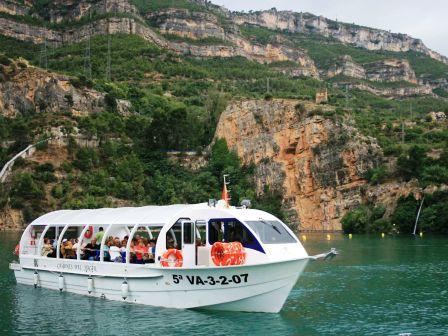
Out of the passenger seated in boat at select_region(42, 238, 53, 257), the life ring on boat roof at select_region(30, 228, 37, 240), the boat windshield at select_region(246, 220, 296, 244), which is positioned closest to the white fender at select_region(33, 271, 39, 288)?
the passenger seated in boat at select_region(42, 238, 53, 257)

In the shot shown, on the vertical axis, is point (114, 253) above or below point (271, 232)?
below

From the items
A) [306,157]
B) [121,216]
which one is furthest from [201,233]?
[306,157]

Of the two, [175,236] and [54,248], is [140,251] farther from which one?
[54,248]

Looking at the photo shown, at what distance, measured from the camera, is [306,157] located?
413 ft

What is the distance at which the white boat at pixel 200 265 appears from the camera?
99.3 feet

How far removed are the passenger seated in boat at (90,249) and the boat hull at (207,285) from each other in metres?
1.53

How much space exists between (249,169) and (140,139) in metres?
25.3

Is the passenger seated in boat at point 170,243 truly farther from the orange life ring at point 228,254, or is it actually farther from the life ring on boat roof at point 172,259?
the orange life ring at point 228,254

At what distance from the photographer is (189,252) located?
31.8 meters

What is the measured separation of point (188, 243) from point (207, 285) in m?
2.49

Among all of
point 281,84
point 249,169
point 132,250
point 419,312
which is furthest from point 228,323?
→ point 281,84

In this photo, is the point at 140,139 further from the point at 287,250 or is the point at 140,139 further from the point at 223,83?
the point at 287,250

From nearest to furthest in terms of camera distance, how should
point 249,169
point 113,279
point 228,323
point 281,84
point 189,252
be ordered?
1. point 228,323
2. point 189,252
3. point 113,279
4. point 249,169
5. point 281,84

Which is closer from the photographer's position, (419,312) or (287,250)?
(287,250)
